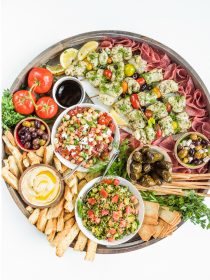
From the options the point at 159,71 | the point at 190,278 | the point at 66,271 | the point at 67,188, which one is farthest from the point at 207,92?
the point at 66,271

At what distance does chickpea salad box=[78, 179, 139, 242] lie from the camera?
3.95m

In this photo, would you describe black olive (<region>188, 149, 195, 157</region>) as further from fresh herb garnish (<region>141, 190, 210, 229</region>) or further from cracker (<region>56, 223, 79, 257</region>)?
cracker (<region>56, 223, 79, 257</region>)

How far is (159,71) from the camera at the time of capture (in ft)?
13.8

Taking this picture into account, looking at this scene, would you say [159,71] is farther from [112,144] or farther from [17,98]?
[17,98]

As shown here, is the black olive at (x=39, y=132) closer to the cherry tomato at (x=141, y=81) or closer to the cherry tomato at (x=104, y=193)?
the cherry tomato at (x=104, y=193)

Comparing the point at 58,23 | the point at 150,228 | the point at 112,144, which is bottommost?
the point at 150,228

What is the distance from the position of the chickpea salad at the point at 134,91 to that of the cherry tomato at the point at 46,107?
0.31m

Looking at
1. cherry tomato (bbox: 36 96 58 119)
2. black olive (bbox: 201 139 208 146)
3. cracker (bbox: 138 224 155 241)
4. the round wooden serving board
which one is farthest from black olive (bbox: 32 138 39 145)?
black olive (bbox: 201 139 208 146)

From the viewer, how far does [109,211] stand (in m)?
3.96

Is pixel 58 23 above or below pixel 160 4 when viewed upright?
below

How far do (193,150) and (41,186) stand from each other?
133cm

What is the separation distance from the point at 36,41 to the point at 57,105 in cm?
70

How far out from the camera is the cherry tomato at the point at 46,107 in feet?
13.2

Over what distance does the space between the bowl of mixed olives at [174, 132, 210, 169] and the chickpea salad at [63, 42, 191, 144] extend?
13 cm
